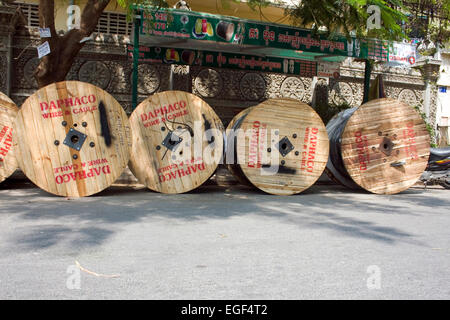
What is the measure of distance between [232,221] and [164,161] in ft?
7.25

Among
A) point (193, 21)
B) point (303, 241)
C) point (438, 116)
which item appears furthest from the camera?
point (438, 116)

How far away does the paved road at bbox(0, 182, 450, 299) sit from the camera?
2785 millimetres

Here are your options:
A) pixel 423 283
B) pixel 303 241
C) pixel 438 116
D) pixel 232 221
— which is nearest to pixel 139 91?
pixel 232 221

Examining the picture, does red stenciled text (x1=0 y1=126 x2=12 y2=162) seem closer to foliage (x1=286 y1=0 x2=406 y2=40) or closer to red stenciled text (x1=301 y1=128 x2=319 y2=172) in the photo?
red stenciled text (x1=301 y1=128 x2=319 y2=172)

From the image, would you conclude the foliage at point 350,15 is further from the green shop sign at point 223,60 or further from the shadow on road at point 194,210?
the shadow on road at point 194,210

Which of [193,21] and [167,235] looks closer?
[167,235]

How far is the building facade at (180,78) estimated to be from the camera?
31.2 feet

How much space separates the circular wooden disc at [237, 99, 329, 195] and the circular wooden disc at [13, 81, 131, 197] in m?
1.76

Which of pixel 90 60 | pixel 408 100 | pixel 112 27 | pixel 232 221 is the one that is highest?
pixel 112 27

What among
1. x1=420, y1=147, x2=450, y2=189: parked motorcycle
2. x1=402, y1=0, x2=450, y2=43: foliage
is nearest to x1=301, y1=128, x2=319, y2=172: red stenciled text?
x1=420, y1=147, x2=450, y2=189: parked motorcycle

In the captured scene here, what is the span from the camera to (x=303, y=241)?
4.02 metres

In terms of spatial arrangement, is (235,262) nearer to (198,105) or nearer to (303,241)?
(303,241)

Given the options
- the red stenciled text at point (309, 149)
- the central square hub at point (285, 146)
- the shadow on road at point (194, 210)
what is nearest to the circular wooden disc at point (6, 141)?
the shadow on road at point (194, 210)

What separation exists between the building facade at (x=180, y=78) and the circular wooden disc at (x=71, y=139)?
11.2 ft
